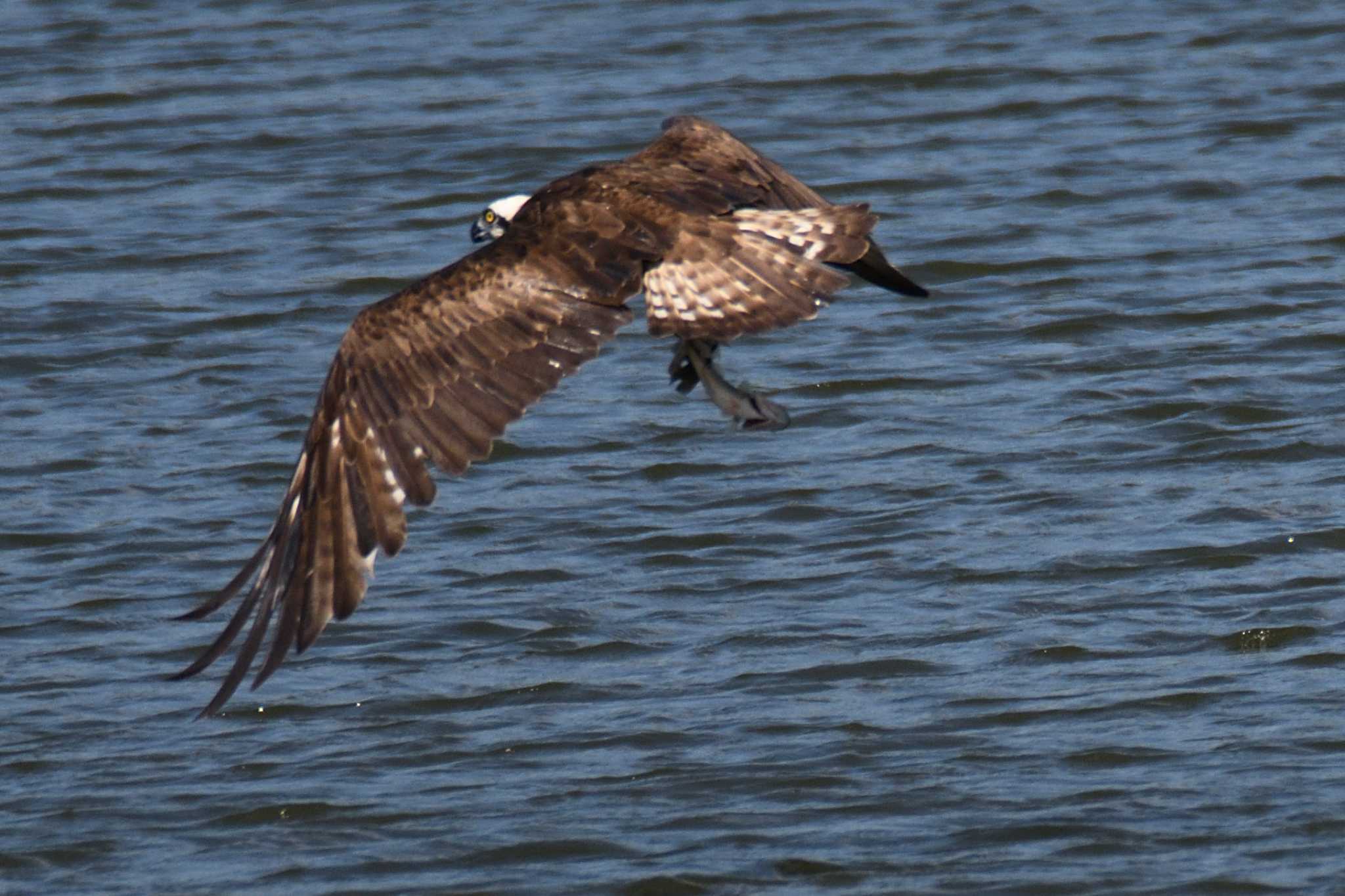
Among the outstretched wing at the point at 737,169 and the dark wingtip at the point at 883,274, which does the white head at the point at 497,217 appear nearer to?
the outstretched wing at the point at 737,169

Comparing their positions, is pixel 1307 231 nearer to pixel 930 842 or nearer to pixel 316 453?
pixel 930 842

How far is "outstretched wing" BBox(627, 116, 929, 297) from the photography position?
681 cm

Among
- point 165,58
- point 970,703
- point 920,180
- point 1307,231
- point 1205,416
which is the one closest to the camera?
point 970,703

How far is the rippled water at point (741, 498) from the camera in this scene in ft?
21.0

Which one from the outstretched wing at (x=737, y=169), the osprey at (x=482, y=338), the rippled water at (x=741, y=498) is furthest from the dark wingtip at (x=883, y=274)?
the rippled water at (x=741, y=498)

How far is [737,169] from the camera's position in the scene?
275 inches

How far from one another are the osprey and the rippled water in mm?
901

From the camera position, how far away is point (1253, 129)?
12430 millimetres

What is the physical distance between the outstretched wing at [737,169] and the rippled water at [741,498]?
1.07 metres

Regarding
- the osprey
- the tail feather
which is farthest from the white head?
the tail feather

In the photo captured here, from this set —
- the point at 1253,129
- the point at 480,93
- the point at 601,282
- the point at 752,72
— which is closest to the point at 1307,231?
the point at 1253,129

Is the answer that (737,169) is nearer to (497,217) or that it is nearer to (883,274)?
(883,274)

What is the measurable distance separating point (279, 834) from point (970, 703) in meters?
1.83

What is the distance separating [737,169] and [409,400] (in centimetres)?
146
